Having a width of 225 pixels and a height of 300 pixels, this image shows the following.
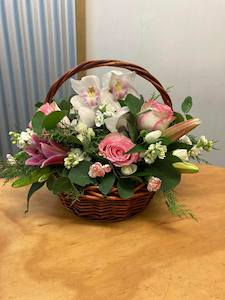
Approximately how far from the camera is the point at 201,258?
25.8 inches

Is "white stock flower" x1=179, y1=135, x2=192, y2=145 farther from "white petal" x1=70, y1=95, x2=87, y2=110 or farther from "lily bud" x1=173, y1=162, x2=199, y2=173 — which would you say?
"white petal" x1=70, y1=95, x2=87, y2=110

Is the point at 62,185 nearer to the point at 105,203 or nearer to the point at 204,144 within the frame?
the point at 105,203

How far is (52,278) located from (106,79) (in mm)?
469

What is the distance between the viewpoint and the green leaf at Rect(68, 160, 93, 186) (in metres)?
0.68

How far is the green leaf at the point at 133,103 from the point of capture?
73 centimetres

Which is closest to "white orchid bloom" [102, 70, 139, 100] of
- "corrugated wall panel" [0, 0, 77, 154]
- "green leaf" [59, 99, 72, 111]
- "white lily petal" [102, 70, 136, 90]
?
"white lily petal" [102, 70, 136, 90]

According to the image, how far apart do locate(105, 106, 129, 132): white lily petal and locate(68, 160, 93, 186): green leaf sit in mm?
97

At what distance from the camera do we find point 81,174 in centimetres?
69

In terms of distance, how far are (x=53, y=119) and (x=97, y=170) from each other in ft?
0.48

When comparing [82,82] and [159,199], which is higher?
[82,82]

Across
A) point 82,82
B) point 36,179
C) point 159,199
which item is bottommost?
point 159,199

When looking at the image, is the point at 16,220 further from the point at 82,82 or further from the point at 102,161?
the point at 82,82

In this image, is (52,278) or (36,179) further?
(36,179)

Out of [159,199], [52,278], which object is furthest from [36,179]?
[159,199]
